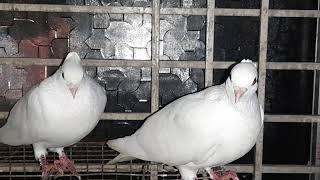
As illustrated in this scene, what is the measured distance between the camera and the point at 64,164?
278 cm

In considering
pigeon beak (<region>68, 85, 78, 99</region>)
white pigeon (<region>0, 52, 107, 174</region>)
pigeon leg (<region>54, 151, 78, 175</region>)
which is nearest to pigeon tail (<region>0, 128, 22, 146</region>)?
white pigeon (<region>0, 52, 107, 174</region>)

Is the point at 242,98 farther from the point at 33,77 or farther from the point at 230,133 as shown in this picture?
the point at 33,77

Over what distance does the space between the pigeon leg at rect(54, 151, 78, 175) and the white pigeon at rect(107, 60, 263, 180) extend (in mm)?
475

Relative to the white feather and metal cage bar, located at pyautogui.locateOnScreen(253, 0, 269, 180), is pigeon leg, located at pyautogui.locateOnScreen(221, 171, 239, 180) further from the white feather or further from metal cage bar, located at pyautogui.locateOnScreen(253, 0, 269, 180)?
the white feather

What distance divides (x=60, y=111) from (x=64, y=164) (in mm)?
420

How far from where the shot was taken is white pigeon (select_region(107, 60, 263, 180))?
226 cm

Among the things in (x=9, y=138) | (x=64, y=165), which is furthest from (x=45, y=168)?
(x=9, y=138)

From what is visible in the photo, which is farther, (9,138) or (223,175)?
(9,138)

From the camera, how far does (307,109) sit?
3.33 m

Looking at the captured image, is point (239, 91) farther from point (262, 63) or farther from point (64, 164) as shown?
point (64, 164)

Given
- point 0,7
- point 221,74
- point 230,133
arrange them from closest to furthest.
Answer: point 230,133, point 0,7, point 221,74

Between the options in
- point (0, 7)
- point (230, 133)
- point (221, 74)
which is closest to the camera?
point (230, 133)

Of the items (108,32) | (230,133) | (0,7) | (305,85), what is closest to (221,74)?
(305,85)

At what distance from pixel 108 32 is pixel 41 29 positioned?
0.48 meters
